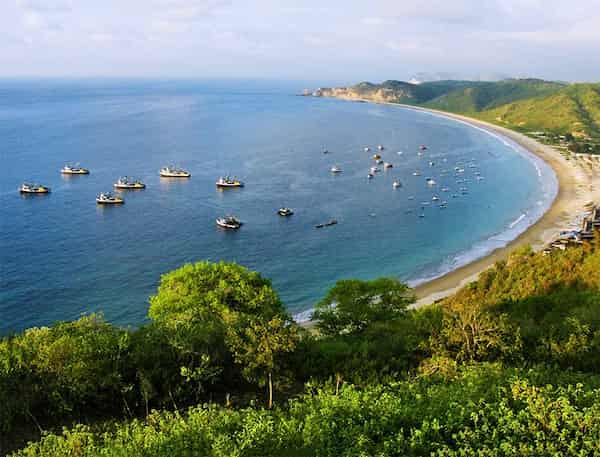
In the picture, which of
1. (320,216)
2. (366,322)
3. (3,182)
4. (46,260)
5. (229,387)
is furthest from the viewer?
(3,182)

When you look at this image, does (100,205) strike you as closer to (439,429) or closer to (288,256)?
(288,256)

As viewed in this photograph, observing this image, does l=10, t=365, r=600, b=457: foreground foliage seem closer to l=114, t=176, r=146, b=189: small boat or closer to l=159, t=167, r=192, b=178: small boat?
l=114, t=176, r=146, b=189: small boat

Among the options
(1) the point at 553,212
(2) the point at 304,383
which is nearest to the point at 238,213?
(1) the point at 553,212

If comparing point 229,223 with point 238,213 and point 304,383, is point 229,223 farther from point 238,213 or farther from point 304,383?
point 304,383

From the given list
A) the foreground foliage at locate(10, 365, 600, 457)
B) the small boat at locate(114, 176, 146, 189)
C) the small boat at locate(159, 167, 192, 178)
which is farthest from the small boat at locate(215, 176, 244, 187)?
the foreground foliage at locate(10, 365, 600, 457)

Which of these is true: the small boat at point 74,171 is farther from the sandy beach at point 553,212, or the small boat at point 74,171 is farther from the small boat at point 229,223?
the sandy beach at point 553,212

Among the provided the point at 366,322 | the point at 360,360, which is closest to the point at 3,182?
the point at 366,322
